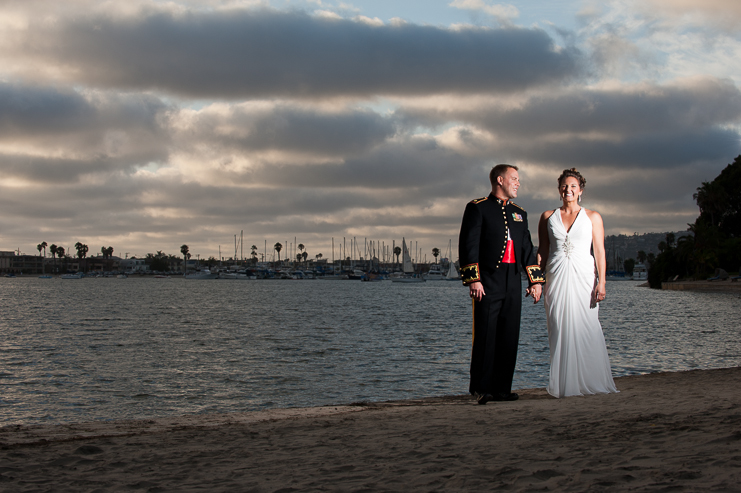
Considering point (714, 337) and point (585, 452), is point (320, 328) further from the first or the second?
point (585, 452)

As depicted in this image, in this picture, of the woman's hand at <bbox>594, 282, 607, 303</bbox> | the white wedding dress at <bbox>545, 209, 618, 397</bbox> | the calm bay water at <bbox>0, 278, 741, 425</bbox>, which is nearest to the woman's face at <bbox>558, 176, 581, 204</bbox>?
the white wedding dress at <bbox>545, 209, 618, 397</bbox>

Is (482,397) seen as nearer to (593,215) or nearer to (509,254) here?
(509,254)

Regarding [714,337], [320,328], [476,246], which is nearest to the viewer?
Answer: [476,246]

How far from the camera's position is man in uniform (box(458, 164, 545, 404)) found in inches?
309

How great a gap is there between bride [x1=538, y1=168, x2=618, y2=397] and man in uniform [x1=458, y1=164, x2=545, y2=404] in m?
0.34

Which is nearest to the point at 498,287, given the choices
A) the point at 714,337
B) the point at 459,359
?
the point at 459,359

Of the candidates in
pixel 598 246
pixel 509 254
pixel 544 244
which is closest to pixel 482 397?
pixel 509 254

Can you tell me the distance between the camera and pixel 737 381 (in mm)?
9031

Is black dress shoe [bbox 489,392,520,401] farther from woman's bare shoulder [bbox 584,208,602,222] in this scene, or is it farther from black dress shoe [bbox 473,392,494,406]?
woman's bare shoulder [bbox 584,208,602,222]

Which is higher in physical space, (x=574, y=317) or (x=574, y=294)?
(x=574, y=294)

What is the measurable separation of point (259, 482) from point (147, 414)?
32.6 feet

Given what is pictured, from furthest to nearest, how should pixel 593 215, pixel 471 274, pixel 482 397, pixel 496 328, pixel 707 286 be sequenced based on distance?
1. pixel 707 286
2. pixel 593 215
3. pixel 496 328
4. pixel 482 397
5. pixel 471 274

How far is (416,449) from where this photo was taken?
17.4ft

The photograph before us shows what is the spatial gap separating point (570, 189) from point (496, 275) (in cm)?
142
